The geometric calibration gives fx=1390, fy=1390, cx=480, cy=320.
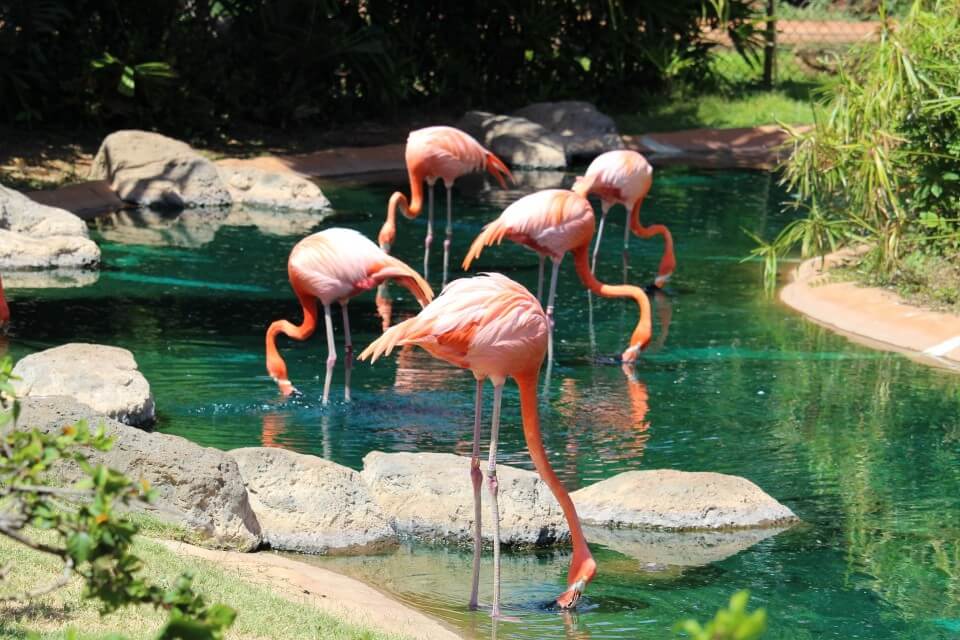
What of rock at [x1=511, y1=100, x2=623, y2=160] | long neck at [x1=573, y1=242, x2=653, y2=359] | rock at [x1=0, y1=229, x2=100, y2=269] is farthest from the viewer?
rock at [x1=511, y1=100, x2=623, y2=160]

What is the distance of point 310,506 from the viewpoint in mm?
5234

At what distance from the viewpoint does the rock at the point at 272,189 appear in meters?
12.8

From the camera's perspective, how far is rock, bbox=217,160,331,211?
12758 millimetres

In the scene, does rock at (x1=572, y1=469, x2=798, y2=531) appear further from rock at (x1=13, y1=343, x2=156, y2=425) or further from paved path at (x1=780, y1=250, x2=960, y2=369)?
paved path at (x1=780, y1=250, x2=960, y2=369)

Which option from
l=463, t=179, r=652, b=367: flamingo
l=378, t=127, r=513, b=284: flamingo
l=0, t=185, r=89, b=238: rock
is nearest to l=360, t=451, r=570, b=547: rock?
l=463, t=179, r=652, b=367: flamingo

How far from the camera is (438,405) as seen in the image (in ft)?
23.5

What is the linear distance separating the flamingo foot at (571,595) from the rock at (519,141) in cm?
1124

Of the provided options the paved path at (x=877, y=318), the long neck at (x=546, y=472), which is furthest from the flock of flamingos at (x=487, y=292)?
the paved path at (x=877, y=318)

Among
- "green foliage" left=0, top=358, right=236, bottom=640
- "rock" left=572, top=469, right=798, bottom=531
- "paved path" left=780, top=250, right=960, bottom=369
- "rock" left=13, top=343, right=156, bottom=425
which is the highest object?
"green foliage" left=0, top=358, right=236, bottom=640

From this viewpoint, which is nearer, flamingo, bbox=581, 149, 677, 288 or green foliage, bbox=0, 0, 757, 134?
flamingo, bbox=581, 149, 677, 288

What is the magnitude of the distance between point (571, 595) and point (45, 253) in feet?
21.4

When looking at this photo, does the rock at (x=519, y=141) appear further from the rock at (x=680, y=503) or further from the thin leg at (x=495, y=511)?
the thin leg at (x=495, y=511)

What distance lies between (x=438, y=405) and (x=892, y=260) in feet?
13.2

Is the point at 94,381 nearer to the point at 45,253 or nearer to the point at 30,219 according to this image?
the point at 45,253
